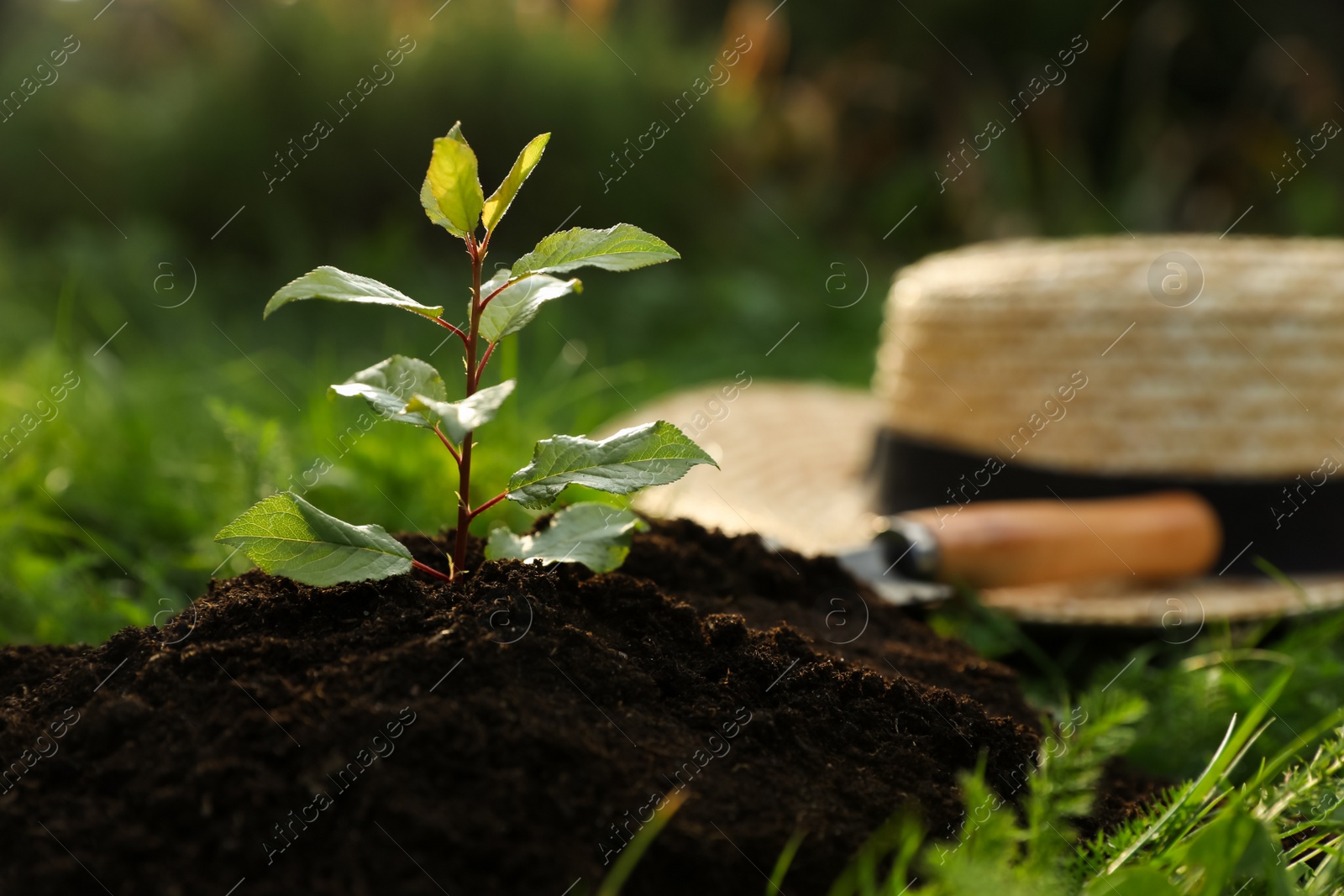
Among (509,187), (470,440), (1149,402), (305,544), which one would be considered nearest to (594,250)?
(509,187)

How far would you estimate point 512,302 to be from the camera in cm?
90

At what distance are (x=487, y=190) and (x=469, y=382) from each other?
3.49 meters

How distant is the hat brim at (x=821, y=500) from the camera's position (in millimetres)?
1688

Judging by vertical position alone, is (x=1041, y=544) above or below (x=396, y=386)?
below

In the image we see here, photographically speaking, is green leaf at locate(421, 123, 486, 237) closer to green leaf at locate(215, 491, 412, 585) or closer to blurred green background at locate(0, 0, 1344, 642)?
green leaf at locate(215, 491, 412, 585)

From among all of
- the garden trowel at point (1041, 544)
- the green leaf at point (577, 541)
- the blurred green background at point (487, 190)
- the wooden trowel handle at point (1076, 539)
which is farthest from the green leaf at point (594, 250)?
the wooden trowel handle at point (1076, 539)

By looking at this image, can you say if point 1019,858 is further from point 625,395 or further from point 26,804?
point 625,395

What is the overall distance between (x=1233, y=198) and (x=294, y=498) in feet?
20.7

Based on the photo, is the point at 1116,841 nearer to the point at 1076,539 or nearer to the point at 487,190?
the point at 1076,539

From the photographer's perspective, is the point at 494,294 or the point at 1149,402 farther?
the point at 1149,402

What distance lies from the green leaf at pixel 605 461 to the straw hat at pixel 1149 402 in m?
0.87

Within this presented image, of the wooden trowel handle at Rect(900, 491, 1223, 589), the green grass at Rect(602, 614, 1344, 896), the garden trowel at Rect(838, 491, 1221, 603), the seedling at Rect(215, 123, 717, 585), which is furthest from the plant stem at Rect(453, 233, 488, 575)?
the wooden trowel handle at Rect(900, 491, 1223, 589)

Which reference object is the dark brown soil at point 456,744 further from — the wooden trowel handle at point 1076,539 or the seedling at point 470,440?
the wooden trowel handle at point 1076,539

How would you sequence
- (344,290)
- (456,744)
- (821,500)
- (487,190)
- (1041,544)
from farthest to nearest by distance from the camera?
(487,190) → (821,500) → (1041,544) → (344,290) → (456,744)
